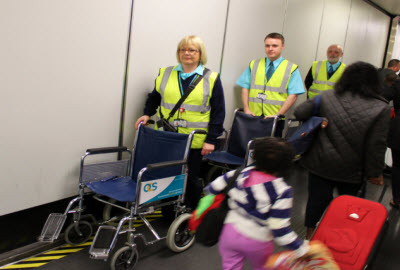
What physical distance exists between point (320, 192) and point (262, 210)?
3.63 feet

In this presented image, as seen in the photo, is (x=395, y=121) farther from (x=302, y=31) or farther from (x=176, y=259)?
(x=176, y=259)

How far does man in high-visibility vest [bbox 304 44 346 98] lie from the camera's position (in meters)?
4.69

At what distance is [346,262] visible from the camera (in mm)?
1776

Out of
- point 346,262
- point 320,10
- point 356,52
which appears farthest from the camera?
point 356,52

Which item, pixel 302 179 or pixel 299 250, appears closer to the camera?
pixel 299 250

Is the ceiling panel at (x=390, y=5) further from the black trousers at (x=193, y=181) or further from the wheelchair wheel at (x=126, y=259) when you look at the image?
the wheelchair wheel at (x=126, y=259)

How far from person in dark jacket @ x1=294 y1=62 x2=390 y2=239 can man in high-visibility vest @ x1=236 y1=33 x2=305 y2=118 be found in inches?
45.9

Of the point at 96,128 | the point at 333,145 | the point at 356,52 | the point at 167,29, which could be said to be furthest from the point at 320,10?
the point at 96,128

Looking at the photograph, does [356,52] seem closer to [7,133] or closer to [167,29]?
[167,29]

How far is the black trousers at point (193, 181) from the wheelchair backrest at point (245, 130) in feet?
2.32

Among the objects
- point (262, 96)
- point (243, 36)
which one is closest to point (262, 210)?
point (262, 96)

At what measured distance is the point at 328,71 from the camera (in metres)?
4.76

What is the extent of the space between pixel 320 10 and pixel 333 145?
11.8ft

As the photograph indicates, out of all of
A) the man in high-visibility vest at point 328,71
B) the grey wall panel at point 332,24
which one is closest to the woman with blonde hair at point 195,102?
the man in high-visibility vest at point 328,71
